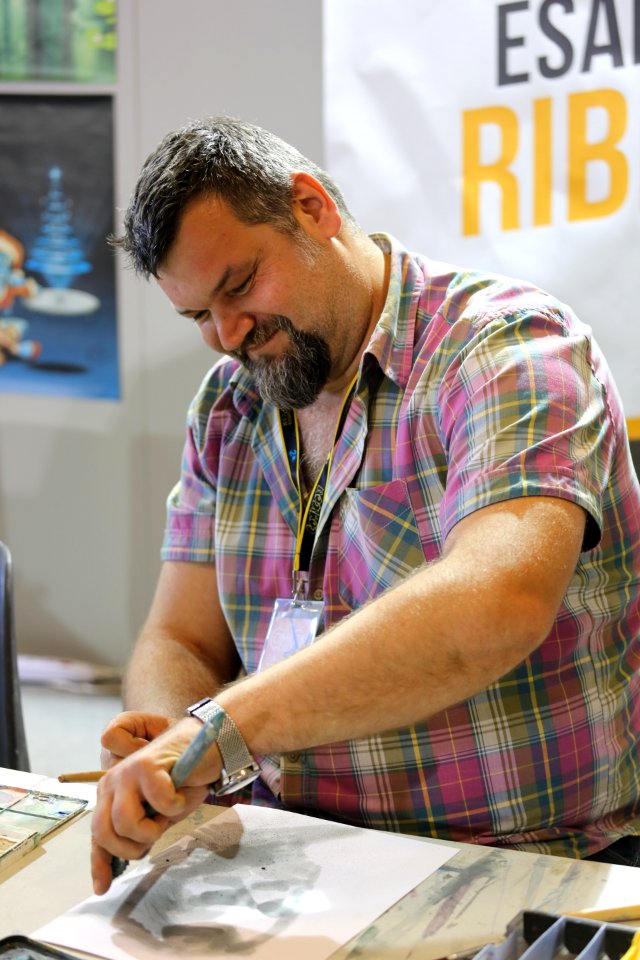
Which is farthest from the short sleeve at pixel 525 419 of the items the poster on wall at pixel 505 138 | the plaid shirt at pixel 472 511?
the poster on wall at pixel 505 138

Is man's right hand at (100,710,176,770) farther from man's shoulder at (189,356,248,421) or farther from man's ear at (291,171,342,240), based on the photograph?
man's ear at (291,171,342,240)

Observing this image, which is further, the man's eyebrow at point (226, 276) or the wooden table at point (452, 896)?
the man's eyebrow at point (226, 276)

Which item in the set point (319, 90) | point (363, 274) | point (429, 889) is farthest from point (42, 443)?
point (429, 889)

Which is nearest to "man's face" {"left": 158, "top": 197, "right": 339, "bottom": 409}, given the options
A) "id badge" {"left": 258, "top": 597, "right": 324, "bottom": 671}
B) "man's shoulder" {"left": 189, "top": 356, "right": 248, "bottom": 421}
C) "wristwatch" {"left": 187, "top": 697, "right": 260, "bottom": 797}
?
"man's shoulder" {"left": 189, "top": 356, "right": 248, "bottom": 421}

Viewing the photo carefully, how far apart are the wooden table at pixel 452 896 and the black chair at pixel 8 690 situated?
0.63m

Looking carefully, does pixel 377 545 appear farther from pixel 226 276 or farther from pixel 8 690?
pixel 8 690

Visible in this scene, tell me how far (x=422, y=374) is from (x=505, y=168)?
125cm

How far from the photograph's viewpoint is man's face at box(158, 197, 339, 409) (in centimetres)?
140

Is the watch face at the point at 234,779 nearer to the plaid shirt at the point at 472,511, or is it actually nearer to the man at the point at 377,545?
the man at the point at 377,545

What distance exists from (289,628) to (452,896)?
0.48 m

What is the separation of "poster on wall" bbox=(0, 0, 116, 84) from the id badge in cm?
232

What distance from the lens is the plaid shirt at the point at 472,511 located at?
123cm

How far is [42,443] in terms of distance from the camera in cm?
356

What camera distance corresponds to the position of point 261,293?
1443 mm
